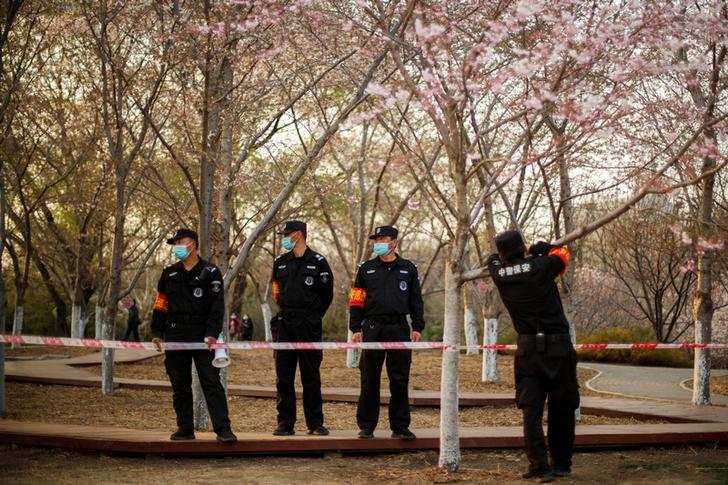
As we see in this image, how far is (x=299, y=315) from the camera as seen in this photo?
28.3ft

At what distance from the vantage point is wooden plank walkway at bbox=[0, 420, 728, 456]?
8.08 m

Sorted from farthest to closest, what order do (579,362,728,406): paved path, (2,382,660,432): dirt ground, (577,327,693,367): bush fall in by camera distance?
(577,327,693,367): bush → (579,362,728,406): paved path → (2,382,660,432): dirt ground

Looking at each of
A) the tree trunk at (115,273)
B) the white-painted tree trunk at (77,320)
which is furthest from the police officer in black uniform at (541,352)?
the white-painted tree trunk at (77,320)

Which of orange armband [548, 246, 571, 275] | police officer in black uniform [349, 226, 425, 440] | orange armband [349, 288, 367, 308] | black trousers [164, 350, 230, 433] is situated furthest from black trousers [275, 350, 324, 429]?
orange armband [548, 246, 571, 275]

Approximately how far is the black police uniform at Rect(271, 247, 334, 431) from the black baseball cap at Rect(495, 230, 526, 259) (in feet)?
5.88

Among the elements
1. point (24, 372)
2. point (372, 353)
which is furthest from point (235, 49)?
point (24, 372)

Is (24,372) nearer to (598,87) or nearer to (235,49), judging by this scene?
(235,49)

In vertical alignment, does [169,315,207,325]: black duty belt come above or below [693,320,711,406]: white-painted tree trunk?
above

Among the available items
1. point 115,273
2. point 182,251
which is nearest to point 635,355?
point 115,273

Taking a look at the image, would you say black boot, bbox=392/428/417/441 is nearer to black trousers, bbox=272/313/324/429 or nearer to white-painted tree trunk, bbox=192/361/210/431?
black trousers, bbox=272/313/324/429

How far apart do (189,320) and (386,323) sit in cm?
175

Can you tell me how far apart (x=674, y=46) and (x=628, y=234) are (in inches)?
671

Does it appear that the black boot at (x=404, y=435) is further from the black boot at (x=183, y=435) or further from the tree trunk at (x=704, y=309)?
the tree trunk at (x=704, y=309)

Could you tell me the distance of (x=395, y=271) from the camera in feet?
27.9
